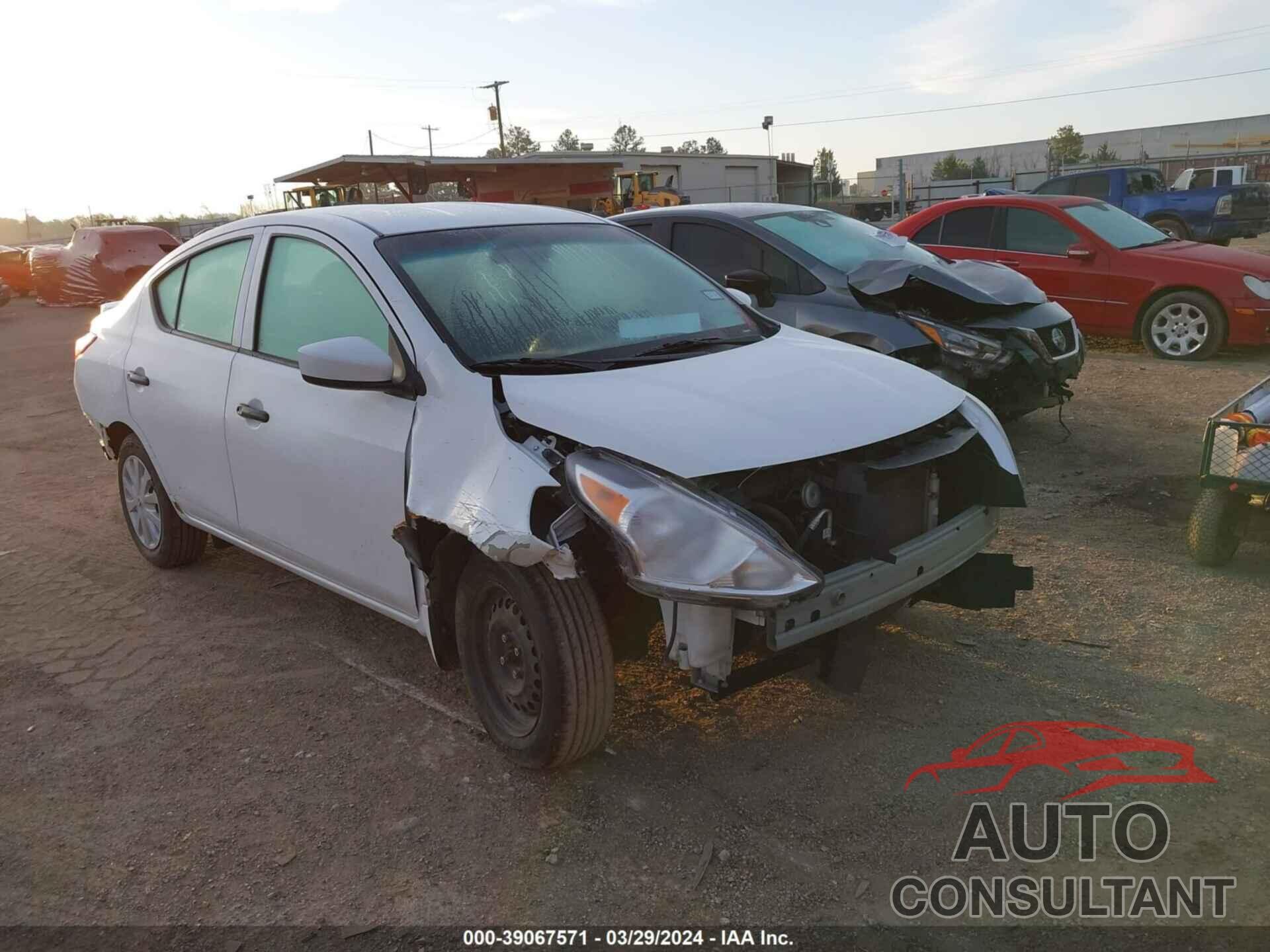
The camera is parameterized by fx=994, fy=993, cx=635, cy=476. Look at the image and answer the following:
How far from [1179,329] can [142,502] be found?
29.3 ft

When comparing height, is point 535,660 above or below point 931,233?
below

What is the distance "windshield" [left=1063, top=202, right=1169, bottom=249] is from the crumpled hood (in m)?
2.89

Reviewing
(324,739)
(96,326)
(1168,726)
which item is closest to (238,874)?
(324,739)

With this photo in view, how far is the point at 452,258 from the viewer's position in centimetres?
372

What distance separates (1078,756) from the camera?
3.25 meters

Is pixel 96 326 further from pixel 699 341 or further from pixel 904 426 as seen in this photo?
pixel 904 426

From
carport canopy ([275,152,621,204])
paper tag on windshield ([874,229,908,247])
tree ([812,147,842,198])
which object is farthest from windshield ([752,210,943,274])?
tree ([812,147,842,198])

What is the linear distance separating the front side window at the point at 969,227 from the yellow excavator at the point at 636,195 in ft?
58.7

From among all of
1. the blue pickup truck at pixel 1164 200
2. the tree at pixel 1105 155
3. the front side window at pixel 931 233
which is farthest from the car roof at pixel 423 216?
the tree at pixel 1105 155

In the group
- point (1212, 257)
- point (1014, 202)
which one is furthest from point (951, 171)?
point (1212, 257)

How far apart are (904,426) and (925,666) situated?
3.90 ft

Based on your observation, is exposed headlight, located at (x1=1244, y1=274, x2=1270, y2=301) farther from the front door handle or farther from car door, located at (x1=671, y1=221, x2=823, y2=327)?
the front door handle

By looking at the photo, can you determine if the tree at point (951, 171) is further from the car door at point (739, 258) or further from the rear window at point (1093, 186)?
→ the car door at point (739, 258)

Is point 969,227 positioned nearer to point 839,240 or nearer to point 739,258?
point 839,240
